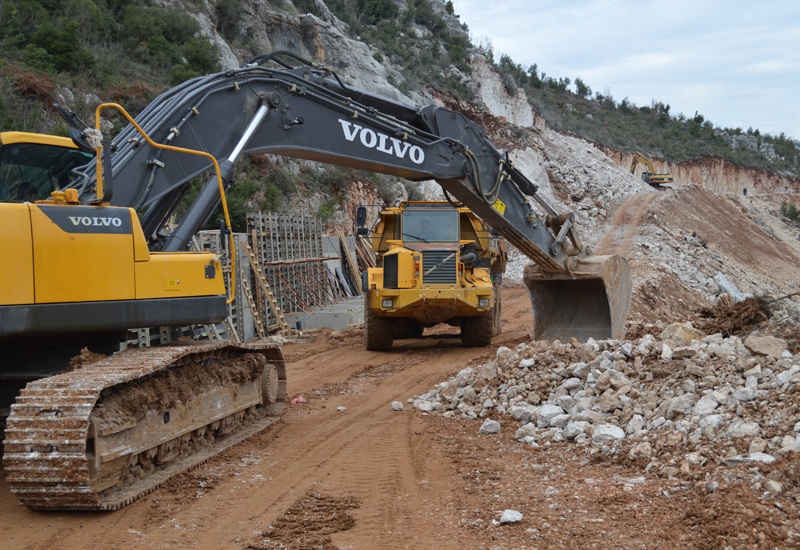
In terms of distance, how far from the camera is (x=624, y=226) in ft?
108

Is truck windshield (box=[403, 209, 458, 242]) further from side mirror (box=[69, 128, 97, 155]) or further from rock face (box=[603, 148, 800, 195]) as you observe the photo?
rock face (box=[603, 148, 800, 195])

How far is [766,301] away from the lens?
7707 millimetres

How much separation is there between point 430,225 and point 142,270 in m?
7.59

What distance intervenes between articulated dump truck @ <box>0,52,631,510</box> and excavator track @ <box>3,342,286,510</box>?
0.04 ft

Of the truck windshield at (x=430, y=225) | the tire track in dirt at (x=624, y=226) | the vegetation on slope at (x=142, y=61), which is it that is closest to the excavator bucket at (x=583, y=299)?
the truck windshield at (x=430, y=225)

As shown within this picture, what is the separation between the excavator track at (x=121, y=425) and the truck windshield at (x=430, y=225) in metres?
5.96

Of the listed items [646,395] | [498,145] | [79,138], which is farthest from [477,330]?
[498,145]

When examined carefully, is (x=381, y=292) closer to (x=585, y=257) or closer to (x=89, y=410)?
(x=585, y=257)

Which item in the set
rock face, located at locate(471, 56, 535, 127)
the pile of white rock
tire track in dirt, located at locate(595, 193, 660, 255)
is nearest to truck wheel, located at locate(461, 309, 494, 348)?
the pile of white rock

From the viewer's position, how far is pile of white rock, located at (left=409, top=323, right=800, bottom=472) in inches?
188

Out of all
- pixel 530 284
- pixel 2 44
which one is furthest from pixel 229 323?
pixel 2 44

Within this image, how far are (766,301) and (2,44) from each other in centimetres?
2033

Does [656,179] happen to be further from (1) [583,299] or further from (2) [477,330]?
(1) [583,299]

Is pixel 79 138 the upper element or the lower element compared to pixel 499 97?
lower
